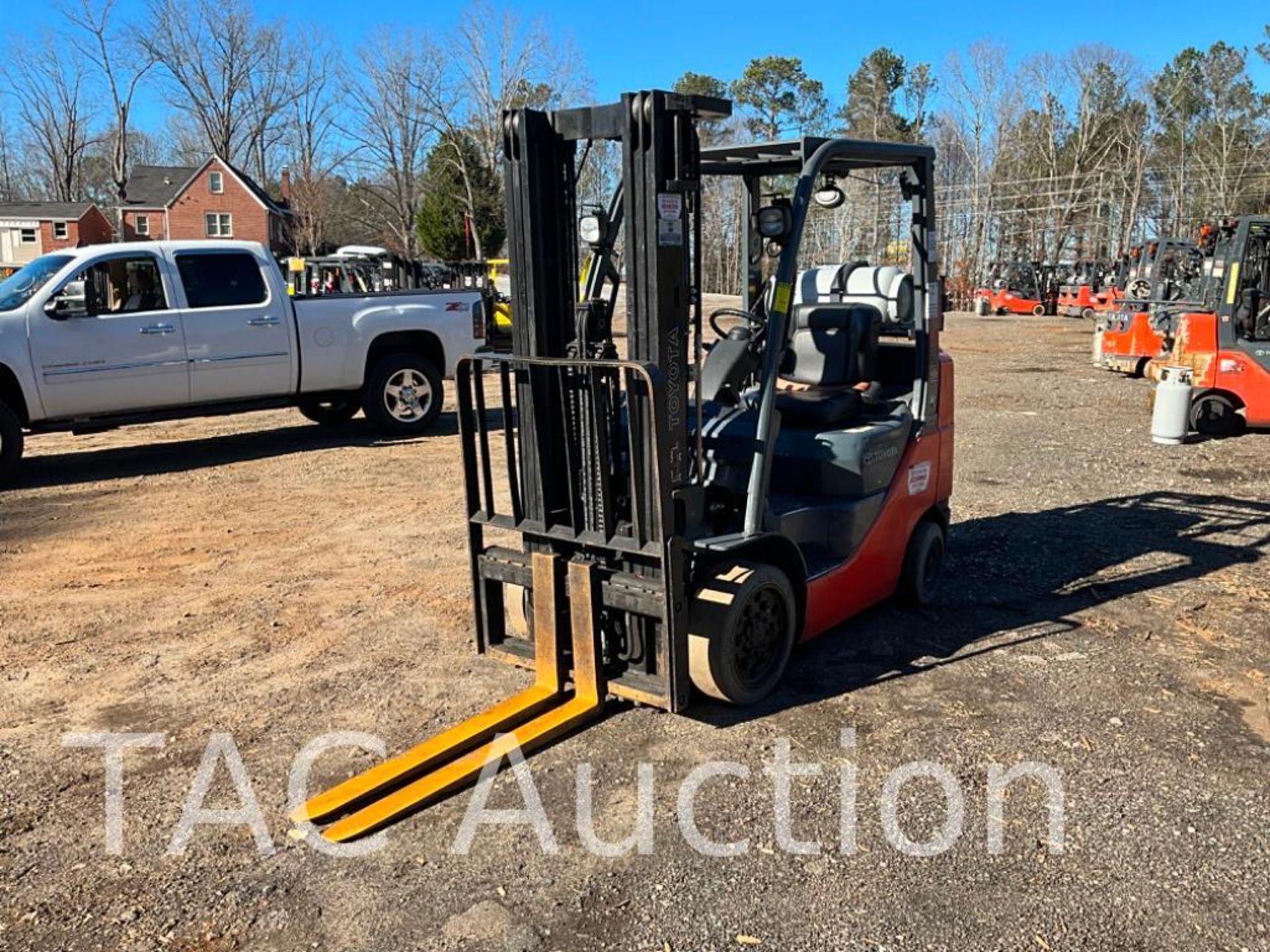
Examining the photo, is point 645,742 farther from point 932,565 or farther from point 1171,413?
point 1171,413

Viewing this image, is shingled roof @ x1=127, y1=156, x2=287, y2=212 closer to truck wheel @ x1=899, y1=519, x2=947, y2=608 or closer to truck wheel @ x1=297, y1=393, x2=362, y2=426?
truck wheel @ x1=297, y1=393, x2=362, y2=426

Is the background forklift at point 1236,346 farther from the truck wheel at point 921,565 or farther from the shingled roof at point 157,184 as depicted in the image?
the shingled roof at point 157,184

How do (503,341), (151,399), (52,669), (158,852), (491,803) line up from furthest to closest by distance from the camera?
(503,341) < (151,399) < (52,669) < (491,803) < (158,852)

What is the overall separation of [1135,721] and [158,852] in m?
3.98

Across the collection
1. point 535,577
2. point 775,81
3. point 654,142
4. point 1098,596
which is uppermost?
point 775,81

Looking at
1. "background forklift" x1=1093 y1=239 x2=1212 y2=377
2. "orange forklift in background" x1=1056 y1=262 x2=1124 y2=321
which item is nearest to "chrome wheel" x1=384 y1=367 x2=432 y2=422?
"background forklift" x1=1093 y1=239 x2=1212 y2=377

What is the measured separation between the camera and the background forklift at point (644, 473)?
14.1 ft

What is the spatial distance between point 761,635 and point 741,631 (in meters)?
0.19

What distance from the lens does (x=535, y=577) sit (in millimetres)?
4746

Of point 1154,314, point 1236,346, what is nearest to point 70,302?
point 1236,346

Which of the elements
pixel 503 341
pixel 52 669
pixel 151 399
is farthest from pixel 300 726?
pixel 503 341

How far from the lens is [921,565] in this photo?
617cm

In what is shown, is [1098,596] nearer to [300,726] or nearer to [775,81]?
[300,726]

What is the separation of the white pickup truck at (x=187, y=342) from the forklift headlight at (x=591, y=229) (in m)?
5.10
